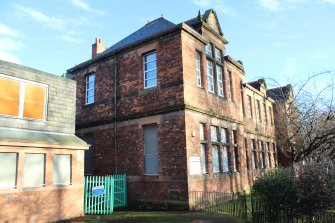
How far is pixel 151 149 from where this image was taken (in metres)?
15.9

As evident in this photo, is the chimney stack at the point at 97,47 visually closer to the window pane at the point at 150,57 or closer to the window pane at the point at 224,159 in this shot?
the window pane at the point at 150,57

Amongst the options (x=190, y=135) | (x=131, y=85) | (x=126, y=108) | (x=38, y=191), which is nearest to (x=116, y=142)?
(x=126, y=108)

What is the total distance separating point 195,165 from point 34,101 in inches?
318

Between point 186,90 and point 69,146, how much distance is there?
20.4ft

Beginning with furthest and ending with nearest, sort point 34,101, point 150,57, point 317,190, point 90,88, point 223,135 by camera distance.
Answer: point 90,88 → point 223,135 → point 150,57 → point 34,101 → point 317,190

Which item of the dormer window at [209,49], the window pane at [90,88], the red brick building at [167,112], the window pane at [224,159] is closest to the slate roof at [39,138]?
the red brick building at [167,112]

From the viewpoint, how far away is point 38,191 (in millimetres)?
12008

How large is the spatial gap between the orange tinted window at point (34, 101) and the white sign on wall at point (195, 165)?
286 inches

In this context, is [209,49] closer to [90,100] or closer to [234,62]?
[234,62]

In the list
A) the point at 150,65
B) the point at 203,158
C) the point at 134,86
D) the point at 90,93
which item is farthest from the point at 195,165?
the point at 90,93

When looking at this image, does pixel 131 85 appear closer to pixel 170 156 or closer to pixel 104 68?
pixel 104 68

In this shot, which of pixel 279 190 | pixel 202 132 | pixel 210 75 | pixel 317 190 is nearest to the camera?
pixel 317 190

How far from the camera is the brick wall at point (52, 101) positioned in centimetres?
1218

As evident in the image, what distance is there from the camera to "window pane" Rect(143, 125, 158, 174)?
15625mm
